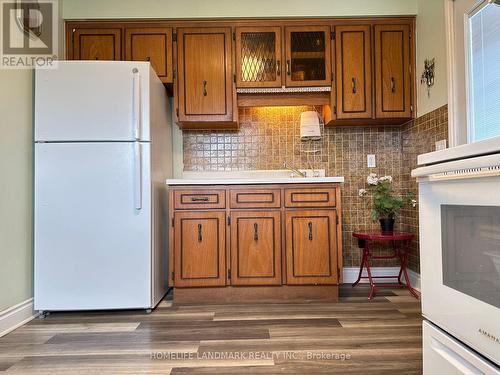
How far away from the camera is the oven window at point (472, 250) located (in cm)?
81

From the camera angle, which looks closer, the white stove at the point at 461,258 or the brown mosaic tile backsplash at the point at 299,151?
the white stove at the point at 461,258

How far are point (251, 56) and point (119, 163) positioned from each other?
4.58ft

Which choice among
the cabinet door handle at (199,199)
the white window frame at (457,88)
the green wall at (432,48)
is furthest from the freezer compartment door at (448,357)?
the green wall at (432,48)

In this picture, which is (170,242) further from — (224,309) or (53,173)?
(53,173)

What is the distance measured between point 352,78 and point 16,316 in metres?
2.93

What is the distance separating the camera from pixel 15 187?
6.84 feet

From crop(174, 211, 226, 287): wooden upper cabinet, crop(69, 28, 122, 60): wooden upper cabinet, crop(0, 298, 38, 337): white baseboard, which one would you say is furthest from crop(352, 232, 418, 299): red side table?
crop(69, 28, 122, 60): wooden upper cabinet

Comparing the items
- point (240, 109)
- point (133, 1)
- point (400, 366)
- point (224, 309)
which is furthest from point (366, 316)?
point (133, 1)

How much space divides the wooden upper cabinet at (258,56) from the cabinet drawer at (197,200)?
3.19ft

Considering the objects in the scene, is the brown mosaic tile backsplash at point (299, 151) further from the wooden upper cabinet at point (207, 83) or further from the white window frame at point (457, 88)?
the white window frame at point (457, 88)

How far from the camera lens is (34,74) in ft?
7.43

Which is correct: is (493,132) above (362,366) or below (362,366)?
above

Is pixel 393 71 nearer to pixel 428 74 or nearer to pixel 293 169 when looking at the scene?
pixel 428 74

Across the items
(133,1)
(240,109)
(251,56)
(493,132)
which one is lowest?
(493,132)
